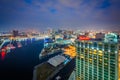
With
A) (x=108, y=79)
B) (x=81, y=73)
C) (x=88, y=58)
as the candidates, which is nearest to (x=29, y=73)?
(x=81, y=73)

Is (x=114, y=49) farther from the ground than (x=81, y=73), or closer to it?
farther from the ground

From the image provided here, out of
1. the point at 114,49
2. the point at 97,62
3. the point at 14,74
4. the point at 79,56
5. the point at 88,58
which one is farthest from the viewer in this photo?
the point at 14,74

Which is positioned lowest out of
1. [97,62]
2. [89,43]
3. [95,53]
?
[97,62]

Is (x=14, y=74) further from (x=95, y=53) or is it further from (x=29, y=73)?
(x=95, y=53)

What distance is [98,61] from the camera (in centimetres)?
1019

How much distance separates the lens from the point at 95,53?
10.5 m

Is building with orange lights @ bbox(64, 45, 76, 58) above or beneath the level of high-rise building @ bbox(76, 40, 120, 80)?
beneath

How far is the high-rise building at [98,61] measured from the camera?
893 cm

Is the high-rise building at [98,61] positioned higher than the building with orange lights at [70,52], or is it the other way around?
the high-rise building at [98,61]

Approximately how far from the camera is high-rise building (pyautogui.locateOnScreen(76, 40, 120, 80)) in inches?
352

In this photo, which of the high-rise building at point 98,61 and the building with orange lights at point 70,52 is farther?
the building with orange lights at point 70,52

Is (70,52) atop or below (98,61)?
below

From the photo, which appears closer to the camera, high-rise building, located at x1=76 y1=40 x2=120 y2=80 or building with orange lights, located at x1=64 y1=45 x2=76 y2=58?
high-rise building, located at x1=76 y1=40 x2=120 y2=80

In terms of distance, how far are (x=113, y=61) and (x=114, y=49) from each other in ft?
2.86
